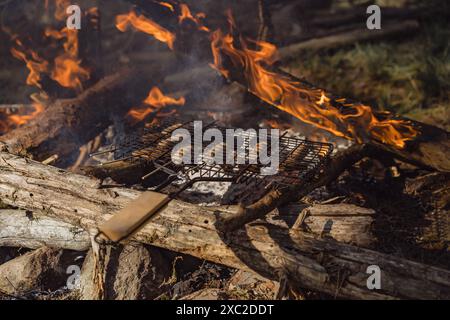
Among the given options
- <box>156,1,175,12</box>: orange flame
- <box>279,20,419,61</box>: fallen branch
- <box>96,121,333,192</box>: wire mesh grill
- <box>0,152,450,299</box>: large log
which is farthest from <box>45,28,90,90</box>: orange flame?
<box>279,20,419,61</box>: fallen branch

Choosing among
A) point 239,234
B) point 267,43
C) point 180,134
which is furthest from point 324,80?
point 239,234

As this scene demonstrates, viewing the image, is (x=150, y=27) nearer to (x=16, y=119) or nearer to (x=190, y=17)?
(x=190, y=17)

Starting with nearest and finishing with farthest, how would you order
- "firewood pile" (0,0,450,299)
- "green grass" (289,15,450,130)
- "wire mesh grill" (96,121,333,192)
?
1. "firewood pile" (0,0,450,299)
2. "wire mesh grill" (96,121,333,192)
3. "green grass" (289,15,450,130)

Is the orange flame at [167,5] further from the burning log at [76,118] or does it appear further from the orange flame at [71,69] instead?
the orange flame at [71,69]

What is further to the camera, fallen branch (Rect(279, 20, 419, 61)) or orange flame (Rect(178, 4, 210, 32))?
fallen branch (Rect(279, 20, 419, 61))

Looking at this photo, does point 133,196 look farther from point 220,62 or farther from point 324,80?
point 324,80

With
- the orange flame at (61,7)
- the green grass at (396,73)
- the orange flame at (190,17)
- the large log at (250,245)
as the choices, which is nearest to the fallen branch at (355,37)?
the green grass at (396,73)

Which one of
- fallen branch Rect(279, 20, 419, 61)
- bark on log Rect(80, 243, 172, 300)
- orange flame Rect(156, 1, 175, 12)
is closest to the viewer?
bark on log Rect(80, 243, 172, 300)

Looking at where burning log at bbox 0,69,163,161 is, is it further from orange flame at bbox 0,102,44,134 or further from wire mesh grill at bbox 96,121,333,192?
wire mesh grill at bbox 96,121,333,192
